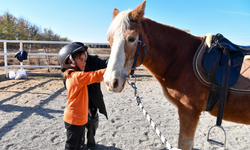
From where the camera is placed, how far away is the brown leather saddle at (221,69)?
1.56 m

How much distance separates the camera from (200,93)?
1644mm

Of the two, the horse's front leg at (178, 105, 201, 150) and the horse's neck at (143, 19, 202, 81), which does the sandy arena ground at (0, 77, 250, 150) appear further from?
the horse's neck at (143, 19, 202, 81)

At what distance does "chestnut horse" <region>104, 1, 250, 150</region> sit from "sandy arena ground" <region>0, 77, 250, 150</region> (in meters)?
1.22

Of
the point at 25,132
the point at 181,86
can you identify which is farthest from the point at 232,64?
the point at 25,132

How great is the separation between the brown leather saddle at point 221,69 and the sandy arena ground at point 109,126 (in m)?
1.49

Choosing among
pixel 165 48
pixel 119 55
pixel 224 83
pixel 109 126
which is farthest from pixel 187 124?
pixel 109 126

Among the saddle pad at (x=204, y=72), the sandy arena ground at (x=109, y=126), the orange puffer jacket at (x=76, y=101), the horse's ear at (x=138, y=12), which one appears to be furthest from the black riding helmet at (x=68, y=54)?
the sandy arena ground at (x=109, y=126)

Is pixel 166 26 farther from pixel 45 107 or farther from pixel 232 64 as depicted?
pixel 45 107

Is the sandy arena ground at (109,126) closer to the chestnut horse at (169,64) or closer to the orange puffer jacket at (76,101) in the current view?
the orange puffer jacket at (76,101)

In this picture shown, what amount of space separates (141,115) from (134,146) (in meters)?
1.29

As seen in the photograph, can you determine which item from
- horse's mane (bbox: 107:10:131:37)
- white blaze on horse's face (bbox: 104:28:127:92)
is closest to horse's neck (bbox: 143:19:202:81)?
horse's mane (bbox: 107:10:131:37)

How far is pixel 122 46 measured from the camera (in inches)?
59.7

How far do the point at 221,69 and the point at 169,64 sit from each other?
0.55 m

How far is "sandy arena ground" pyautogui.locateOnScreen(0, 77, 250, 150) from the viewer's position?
2.62 m
